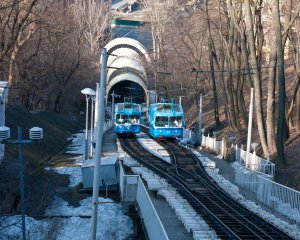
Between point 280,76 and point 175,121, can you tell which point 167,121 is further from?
point 280,76

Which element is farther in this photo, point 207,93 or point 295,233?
point 207,93

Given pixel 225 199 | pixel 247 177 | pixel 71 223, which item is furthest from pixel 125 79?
pixel 225 199

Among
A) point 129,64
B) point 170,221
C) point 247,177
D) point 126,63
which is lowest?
point 170,221

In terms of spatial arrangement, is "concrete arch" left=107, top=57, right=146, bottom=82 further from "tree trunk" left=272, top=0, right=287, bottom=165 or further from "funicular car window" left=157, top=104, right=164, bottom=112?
"tree trunk" left=272, top=0, right=287, bottom=165

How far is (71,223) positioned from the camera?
21.4 metres

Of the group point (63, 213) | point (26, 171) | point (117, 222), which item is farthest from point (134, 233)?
point (26, 171)

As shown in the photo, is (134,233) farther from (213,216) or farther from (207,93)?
(207,93)

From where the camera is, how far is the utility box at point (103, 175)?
28.0 metres

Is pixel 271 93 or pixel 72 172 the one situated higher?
pixel 271 93

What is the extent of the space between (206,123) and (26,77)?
18565 mm

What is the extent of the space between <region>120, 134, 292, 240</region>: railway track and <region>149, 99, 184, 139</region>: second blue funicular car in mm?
7522

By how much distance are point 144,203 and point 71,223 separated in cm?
365

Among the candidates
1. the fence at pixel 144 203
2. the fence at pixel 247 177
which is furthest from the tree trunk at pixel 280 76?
the fence at pixel 144 203

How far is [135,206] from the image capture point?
939 inches
